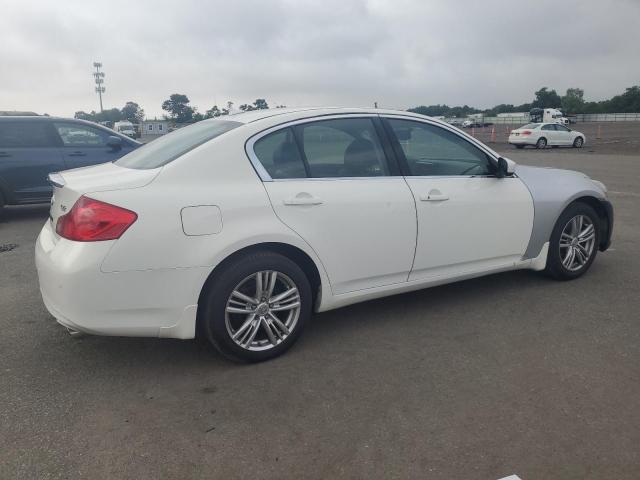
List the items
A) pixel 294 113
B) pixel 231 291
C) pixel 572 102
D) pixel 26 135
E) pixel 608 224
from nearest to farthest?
pixel 231 291
pixel 294 113
pixel 608 224
pixel 26 135
pixel 572 102

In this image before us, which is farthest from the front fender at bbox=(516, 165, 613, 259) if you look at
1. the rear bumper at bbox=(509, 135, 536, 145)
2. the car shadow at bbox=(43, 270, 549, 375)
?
the rear bumper at bbox=(509, 135, 536, 145)

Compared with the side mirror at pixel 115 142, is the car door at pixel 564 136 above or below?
below

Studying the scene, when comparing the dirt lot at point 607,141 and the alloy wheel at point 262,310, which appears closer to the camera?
the alloy wheel at point 262,310

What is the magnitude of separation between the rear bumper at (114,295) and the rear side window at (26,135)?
Result: 6169 millimetres

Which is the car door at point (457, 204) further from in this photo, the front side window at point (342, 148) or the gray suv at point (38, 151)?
the gray suv at point (38, 151)

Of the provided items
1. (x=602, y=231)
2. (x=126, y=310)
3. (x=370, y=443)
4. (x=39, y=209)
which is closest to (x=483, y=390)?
(x=370, y=443)

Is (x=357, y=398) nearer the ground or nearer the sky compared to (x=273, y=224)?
nearer the ground

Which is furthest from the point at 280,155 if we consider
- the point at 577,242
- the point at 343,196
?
the point at 577,242

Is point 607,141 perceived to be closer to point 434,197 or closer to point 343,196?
point 434,197

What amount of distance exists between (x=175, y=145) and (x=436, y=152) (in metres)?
1.94

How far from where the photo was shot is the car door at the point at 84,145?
852 centimetres

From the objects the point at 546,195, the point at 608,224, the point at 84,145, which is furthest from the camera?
the point at 84,145

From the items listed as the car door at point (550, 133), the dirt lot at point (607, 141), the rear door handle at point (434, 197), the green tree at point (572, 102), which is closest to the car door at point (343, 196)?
the rear door handle at point (434, 197)

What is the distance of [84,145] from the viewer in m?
8.69
